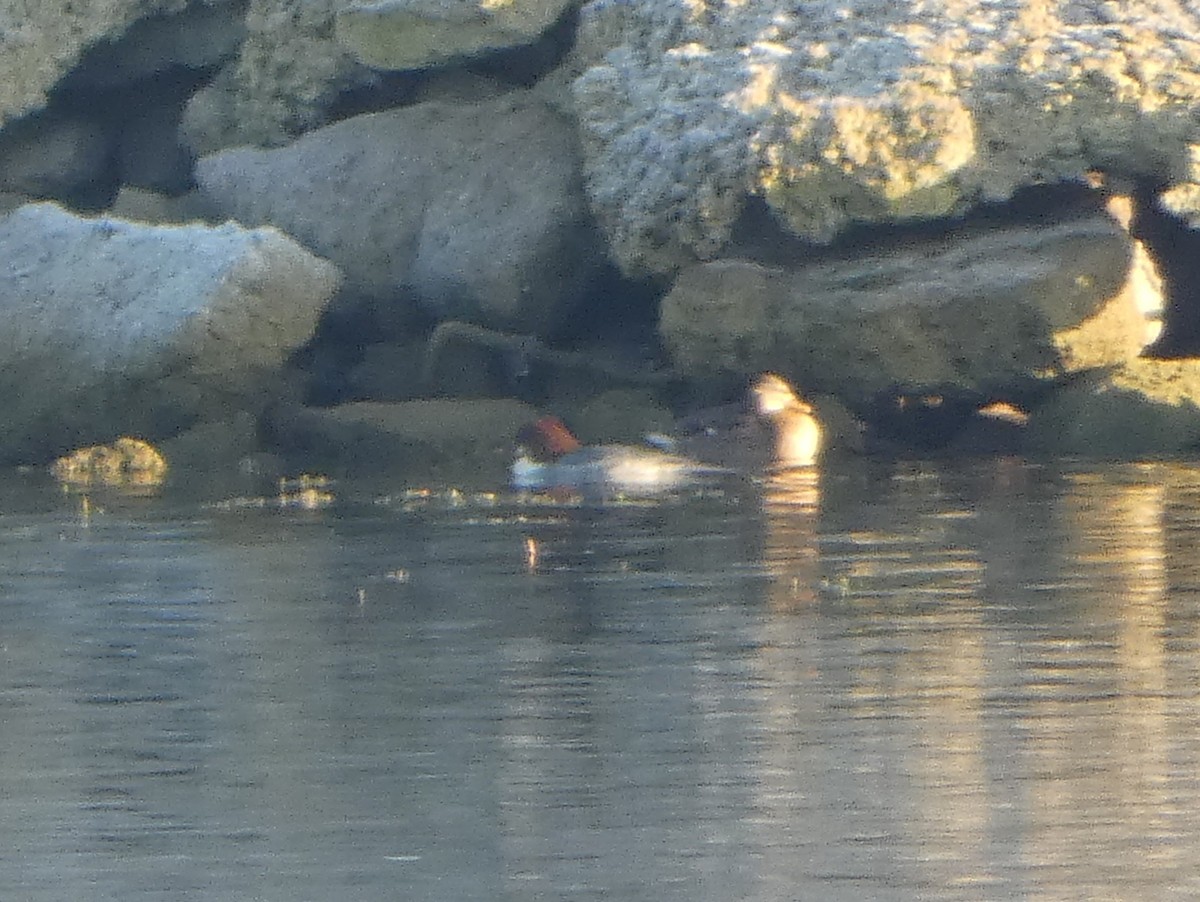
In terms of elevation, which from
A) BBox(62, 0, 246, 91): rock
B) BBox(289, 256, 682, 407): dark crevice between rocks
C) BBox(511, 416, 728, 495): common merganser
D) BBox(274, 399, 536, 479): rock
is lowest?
BBox(511, 416, 728, 495): common merganser

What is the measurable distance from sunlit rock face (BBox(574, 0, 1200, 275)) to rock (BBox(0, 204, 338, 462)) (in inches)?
Result: 86.9

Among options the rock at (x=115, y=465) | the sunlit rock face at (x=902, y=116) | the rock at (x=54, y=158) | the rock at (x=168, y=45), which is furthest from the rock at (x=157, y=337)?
the rock at (x=54, y=158)

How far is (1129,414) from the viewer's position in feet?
54.3

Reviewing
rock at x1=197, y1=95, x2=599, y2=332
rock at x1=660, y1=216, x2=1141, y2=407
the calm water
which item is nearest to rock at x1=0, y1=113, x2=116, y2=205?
rock at x1=197, y1=95, x2=599, y2=332

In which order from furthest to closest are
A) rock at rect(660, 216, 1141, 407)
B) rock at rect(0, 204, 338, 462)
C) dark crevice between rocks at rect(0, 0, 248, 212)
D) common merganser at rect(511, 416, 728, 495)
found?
dark crevice between rocks at rect(0, 0, 248, 212), rock at rect(0, 204, 338, 462), rock at rect(660, 216, 1141, 407), common merganser at rect(511, 416, 728, 495)

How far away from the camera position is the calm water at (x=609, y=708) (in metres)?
6.52

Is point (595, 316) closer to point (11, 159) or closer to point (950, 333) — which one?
point (950, 333)

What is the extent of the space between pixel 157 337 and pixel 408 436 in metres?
1.70

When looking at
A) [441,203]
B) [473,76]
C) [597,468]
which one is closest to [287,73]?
[473,76]

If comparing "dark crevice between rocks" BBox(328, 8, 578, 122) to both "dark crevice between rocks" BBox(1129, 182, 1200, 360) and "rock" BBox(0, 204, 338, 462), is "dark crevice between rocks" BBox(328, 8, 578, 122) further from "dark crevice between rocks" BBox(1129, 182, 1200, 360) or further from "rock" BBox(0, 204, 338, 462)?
"dark crevice between rocks" BBox(1129, 182, 1200, 360)

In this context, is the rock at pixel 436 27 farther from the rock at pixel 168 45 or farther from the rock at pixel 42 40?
the rock at pixel 42 40

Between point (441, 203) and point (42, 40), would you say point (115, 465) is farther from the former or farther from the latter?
point (42, 40)

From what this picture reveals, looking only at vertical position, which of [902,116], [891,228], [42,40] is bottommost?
[891,228]

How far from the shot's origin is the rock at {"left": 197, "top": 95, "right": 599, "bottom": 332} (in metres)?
18.3
